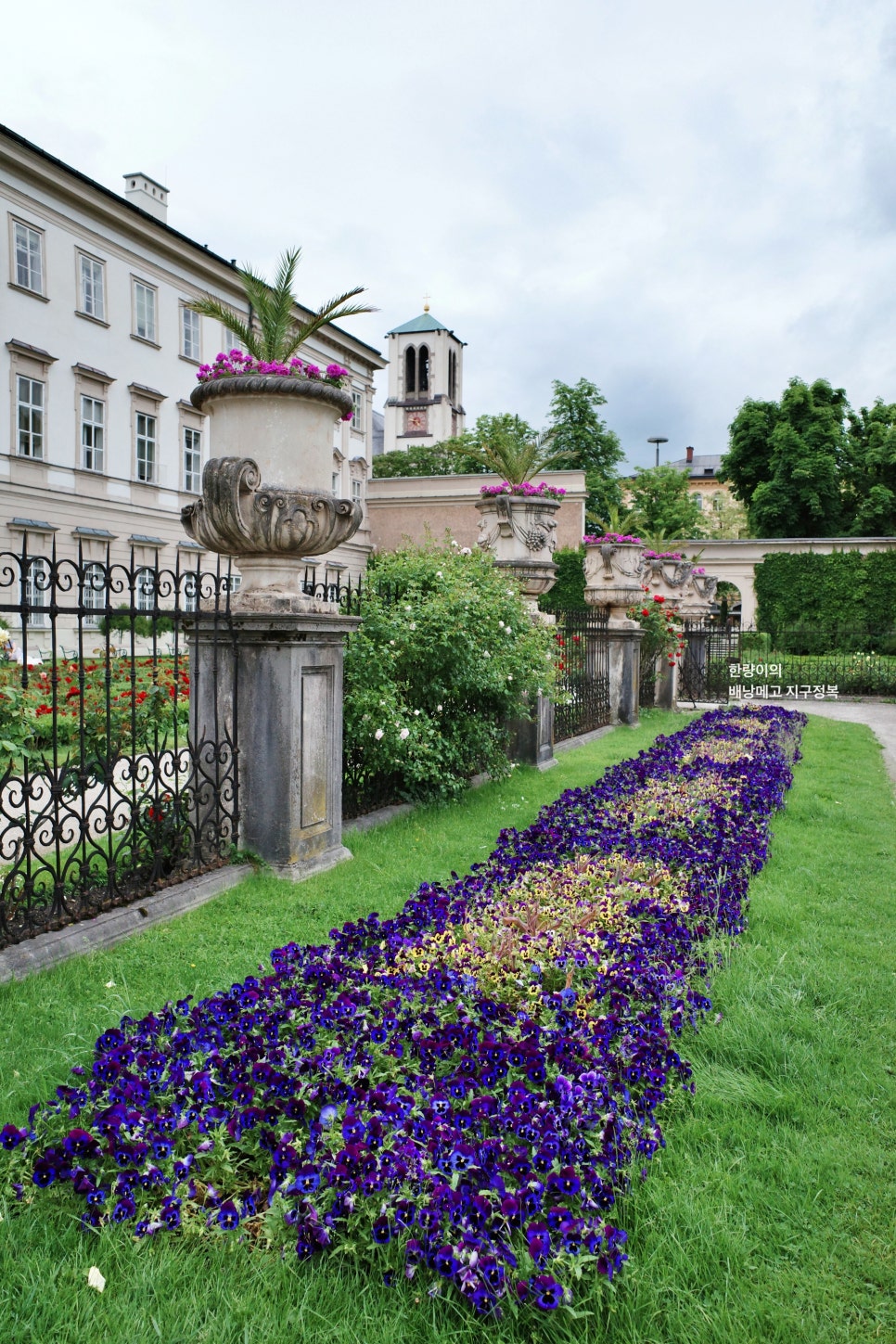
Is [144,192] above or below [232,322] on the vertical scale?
above

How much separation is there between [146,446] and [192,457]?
6.36 feet

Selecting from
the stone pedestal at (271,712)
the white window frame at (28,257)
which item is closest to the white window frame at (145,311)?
the white window frame at (28,257)

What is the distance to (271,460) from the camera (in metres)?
4.60

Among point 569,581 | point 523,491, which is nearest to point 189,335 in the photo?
point 569,581

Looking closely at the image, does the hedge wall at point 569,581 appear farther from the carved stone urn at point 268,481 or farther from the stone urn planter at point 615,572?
the carved stone urn at point 268,481

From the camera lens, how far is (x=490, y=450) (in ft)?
31.7

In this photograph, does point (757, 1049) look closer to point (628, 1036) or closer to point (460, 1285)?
point (628, 1036)

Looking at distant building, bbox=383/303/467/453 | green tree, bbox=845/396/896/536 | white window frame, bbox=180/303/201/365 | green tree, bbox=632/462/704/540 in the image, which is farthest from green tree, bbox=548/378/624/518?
distant building, bbox=383/303/467/453

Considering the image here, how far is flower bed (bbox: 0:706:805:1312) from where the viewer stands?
1.91m

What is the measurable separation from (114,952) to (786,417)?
127ft

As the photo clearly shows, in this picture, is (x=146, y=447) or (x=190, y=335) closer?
(x=146, y=447)

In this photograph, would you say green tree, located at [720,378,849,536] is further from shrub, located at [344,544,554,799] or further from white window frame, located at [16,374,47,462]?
shrub, located at [344,544,554,799]

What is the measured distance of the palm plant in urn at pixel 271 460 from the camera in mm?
4508

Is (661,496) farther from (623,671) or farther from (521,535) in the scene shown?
(521,535)
